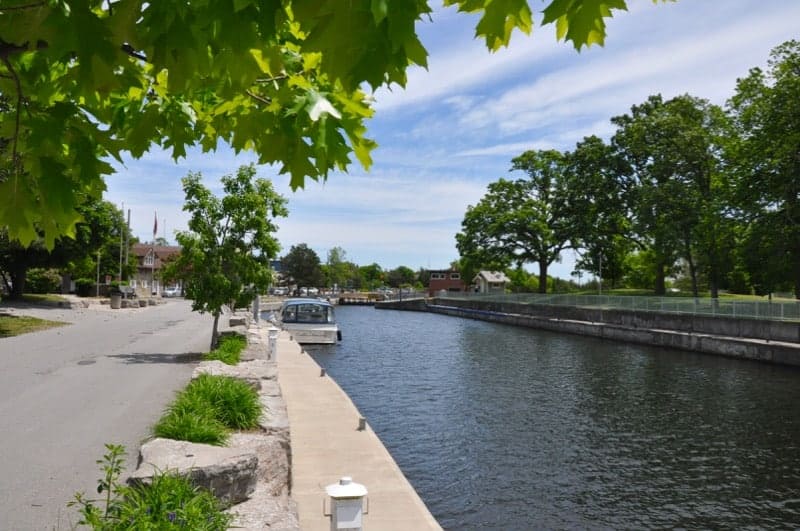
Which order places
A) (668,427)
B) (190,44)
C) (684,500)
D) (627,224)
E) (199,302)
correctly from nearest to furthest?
(190,44), (684,500), (668,427), (199,302), (627,224)

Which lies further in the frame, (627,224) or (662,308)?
(627,224)

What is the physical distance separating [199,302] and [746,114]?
3814 centimetres

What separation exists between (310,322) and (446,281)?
9329 centimetres

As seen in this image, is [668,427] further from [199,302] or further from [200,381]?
[199,302]

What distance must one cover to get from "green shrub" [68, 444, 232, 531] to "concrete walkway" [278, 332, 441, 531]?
10.3 ft

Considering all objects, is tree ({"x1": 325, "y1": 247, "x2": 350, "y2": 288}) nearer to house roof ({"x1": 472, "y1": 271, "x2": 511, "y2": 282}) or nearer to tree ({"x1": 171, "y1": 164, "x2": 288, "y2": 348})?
house roof ({"x1": 472, "y1": 271, "x2": 511, "y2": 282})

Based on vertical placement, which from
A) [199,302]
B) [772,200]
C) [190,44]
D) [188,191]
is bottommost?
[199,302]

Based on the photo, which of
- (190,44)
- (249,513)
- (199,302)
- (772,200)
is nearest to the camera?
(190,44)

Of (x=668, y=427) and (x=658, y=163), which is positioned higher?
(x=658, y=163)

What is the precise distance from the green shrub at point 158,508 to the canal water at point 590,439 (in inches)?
273

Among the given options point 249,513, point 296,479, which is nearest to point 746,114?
point 296,479

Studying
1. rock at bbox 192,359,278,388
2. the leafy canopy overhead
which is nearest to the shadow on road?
rock at bbox 192,359,278,388

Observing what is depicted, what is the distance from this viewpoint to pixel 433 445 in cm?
1535

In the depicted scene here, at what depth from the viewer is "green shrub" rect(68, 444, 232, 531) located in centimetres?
422
